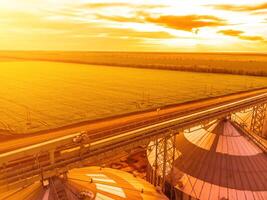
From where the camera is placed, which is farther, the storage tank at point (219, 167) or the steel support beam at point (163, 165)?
the steel support beam at point (163, 165)

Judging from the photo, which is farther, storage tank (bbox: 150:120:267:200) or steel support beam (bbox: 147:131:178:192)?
steel support beam (bbox: 147:131:178:192)

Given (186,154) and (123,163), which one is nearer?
(186,154)

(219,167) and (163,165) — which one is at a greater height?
(219,167)

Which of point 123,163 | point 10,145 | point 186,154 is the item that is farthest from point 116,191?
point 10,145

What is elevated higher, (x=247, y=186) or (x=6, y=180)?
(x=6, y=180)

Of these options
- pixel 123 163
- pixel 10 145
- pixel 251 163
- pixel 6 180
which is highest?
pixel 6 180

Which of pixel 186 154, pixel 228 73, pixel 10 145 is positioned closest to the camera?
pixel 186 154

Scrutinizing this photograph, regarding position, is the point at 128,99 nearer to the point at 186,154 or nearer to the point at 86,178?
the point at 186,154

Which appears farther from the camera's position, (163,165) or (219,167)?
(163,165)

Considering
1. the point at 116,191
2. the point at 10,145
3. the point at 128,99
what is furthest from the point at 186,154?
the point at 128,99

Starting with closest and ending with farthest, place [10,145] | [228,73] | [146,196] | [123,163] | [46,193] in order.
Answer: [46,193] < [146,196] < [10,145] < [123,163] < [228,73]
